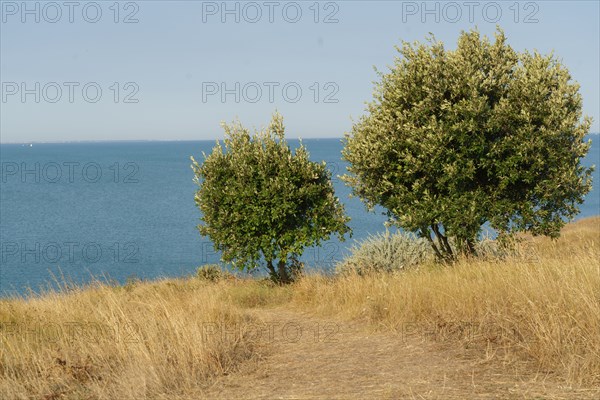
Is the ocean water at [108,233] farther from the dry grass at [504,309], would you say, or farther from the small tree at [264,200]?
the dry grass at [504,309]

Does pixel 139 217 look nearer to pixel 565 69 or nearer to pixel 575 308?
pixel 565 69

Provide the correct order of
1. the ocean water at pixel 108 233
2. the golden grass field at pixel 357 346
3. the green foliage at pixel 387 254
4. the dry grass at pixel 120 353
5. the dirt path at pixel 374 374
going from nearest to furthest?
the dirt path at pixel 374 374 < the golden grass field at pixel 357 346 < the dry grass at pixel 120 353 < the green foliage at pixel 387 254 < the ocean water at pixel 108 233

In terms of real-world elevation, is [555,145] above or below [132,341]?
above

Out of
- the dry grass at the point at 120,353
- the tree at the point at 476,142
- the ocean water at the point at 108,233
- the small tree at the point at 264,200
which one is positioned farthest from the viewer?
the ocean water at the point at 108,233

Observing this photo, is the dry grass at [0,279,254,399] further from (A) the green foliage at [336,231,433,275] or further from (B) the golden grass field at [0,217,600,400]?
(A) the green foliage at [336,231,433,275]

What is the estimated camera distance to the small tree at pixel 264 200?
18844mm

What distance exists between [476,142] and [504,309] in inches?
267

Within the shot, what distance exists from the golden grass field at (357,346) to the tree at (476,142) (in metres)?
3.70

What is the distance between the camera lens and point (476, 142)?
54.6 feet

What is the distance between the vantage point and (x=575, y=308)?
390 inches

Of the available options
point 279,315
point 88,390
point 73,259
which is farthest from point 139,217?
point 88,390

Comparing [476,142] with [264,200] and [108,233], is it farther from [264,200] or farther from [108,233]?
[108,233]

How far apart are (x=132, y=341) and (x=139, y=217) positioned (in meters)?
85.2

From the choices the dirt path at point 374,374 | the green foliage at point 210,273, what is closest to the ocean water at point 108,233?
the green foliage at point 210,273
